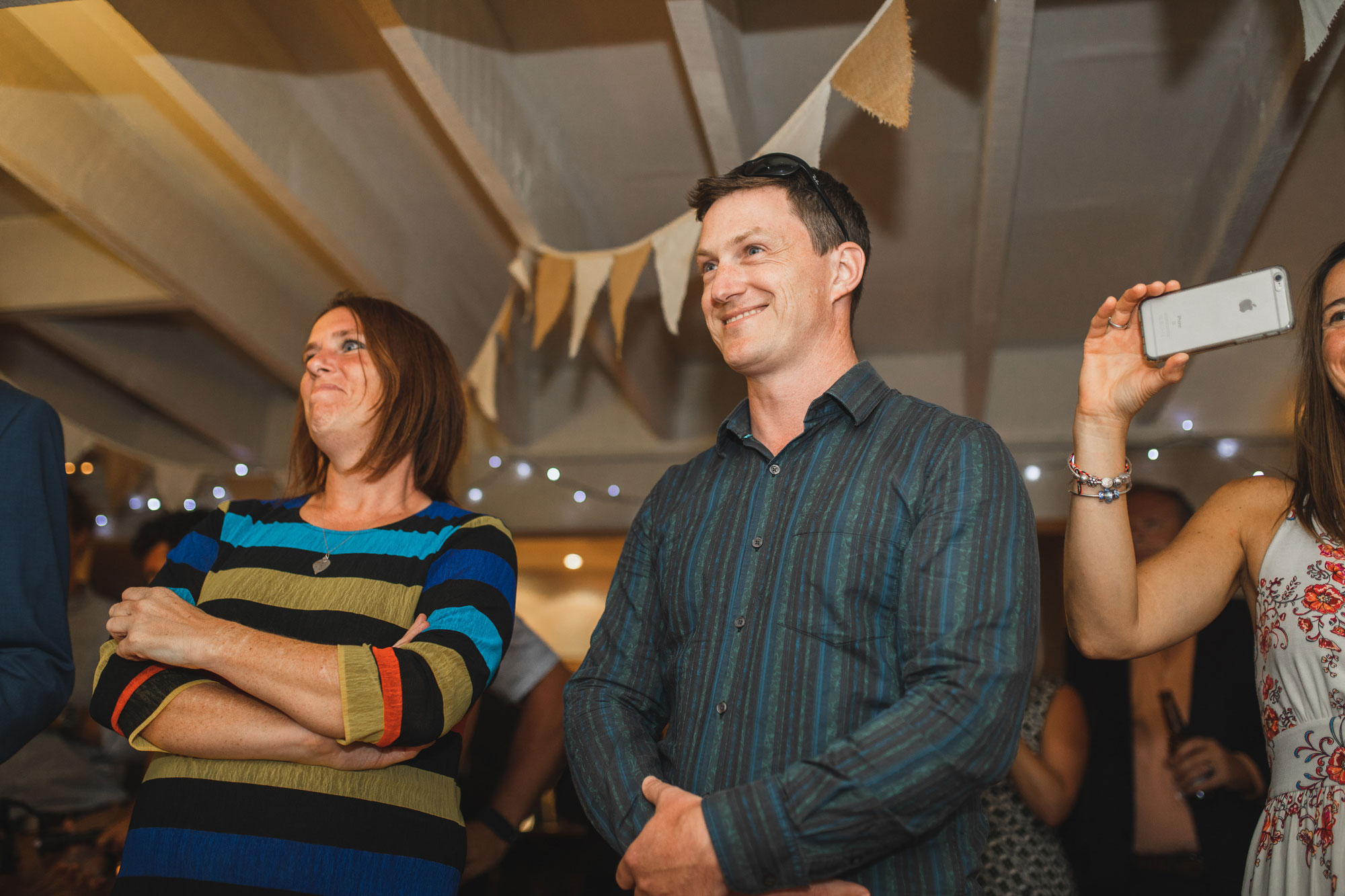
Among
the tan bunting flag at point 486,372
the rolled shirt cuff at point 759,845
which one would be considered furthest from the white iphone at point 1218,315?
the tan bunting flag at point 486,372

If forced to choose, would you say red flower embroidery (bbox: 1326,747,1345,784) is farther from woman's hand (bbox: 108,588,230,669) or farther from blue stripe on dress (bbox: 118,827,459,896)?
woman's hand (bbox: 108,588,230,669)

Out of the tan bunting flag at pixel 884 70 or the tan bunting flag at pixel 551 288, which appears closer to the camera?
the tan bunting flag at pixel 884 70

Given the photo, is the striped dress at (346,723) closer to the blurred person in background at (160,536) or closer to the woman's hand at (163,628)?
the woman's hand at (163,628)

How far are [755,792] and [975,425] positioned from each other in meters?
0.52

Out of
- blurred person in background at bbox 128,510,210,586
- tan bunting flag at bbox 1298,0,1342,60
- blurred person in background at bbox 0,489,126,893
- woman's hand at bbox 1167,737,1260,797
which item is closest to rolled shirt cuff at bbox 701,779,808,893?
tan bunting flag at bbox 1298,0,1342,60

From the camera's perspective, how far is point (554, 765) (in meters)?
2.29

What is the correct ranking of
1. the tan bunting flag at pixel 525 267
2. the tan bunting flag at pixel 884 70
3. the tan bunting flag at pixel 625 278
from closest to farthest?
1. the tan bunting flag at pixel 884 70
2. the tan bunting flag at pixel 625 278
3. the tan bunting flag at pixel 525 267

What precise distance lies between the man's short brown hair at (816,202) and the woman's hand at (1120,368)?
1.10 feet

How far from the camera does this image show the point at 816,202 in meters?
1.46

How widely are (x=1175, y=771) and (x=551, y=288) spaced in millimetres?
2299

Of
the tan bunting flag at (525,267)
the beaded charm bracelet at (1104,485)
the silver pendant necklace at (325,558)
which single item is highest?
the tan bunting flag at (525,267)

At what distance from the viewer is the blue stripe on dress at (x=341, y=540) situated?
146 centimetres

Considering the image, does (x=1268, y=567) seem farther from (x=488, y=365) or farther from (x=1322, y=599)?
(x=488, y=365)

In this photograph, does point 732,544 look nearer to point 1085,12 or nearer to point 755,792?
point 755,792
